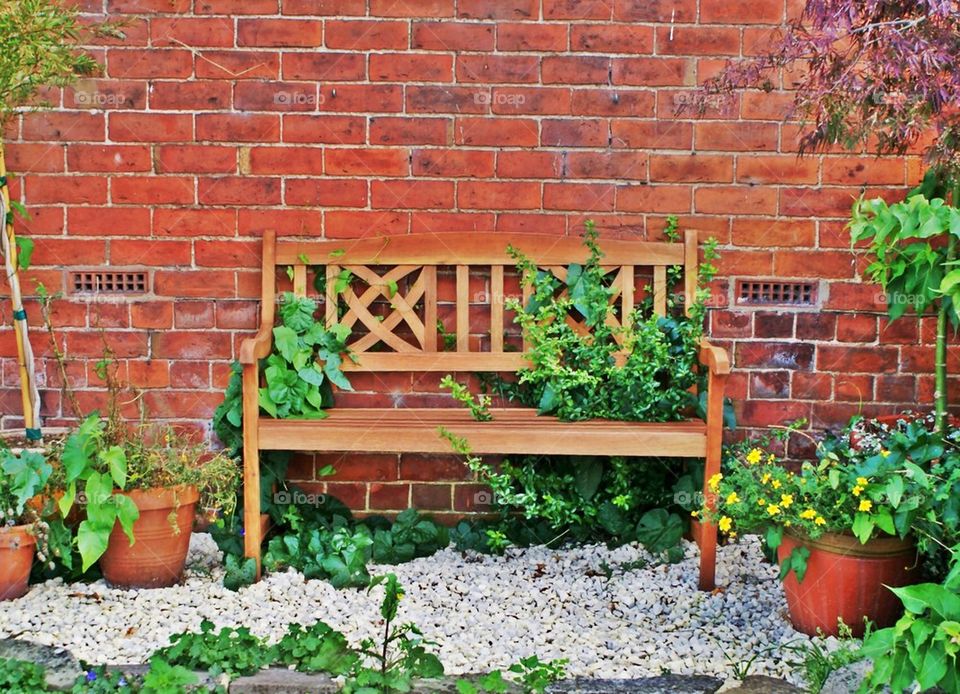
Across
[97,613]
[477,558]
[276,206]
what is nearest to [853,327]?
[477,558]

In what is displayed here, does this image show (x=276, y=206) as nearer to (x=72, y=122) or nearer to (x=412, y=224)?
(x=412, y=224)

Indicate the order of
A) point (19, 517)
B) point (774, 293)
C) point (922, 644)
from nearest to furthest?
point (922, 644) → point (19, 517) → point (774, 293)

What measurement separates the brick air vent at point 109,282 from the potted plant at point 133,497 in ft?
2.13

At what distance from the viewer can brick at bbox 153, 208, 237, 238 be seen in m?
3.70

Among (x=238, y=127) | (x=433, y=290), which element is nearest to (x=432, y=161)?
(x=433, y=290)

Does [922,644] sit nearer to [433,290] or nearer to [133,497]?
[433,290]

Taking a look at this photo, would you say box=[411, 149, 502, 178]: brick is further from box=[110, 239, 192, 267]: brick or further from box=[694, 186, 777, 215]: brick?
box=[110, 239, 192, 267]: brick

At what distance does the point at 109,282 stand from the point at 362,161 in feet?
3.53

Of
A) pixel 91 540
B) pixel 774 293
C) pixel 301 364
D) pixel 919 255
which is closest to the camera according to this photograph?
pixel 919 255

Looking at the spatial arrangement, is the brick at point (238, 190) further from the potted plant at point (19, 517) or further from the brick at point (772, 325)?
the brick at point (772, 325)

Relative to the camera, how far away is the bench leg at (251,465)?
3.22 meters

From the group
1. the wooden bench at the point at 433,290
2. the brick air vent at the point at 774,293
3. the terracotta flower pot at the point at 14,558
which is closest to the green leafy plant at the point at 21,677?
the terracotta flower pot at the point at 14,558

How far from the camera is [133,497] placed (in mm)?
3113

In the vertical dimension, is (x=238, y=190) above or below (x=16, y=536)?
above
